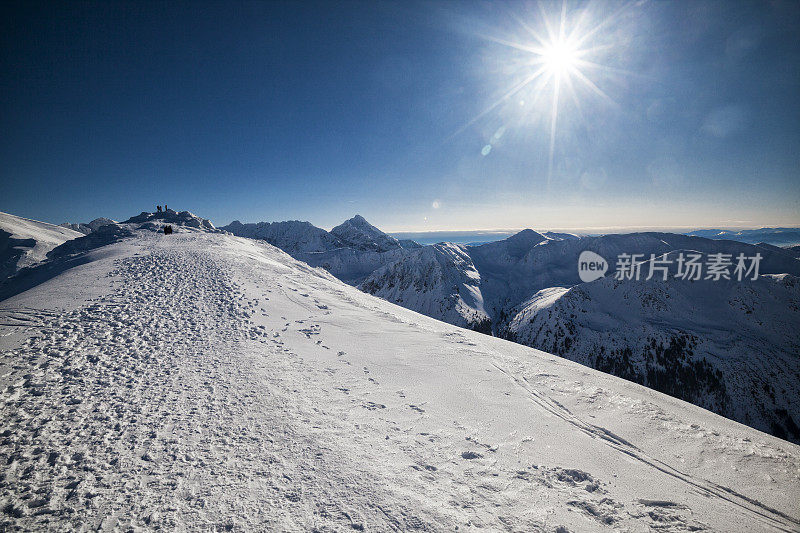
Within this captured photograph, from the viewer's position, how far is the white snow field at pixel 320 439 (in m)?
4.79

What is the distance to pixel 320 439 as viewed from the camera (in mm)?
6480

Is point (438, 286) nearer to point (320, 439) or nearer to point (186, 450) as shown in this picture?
point (320, 439)

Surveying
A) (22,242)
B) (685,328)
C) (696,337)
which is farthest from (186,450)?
(22,242)

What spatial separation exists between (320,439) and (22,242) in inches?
5814

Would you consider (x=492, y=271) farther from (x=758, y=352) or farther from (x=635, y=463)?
(x=635, y=463)

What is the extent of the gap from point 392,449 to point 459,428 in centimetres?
219

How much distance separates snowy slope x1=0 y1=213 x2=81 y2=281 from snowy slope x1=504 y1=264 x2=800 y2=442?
163057 mm

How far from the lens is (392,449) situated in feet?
21.3

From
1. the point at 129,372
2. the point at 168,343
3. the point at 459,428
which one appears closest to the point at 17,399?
the point at 129,372

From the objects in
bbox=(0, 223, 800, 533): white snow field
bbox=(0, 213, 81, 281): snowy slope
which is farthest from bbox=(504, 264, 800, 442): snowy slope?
bbox=(0, 213, 81, 281): snowy slope

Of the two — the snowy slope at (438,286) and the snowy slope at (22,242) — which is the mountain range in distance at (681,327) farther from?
the snowy slope at (22,242)

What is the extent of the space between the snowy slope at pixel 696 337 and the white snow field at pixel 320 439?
98723mm

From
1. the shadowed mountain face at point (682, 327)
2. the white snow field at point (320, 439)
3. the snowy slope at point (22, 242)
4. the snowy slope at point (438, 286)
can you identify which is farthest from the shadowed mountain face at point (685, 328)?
the snowy slope at point (22, 242)

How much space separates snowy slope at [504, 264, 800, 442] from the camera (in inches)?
2830
